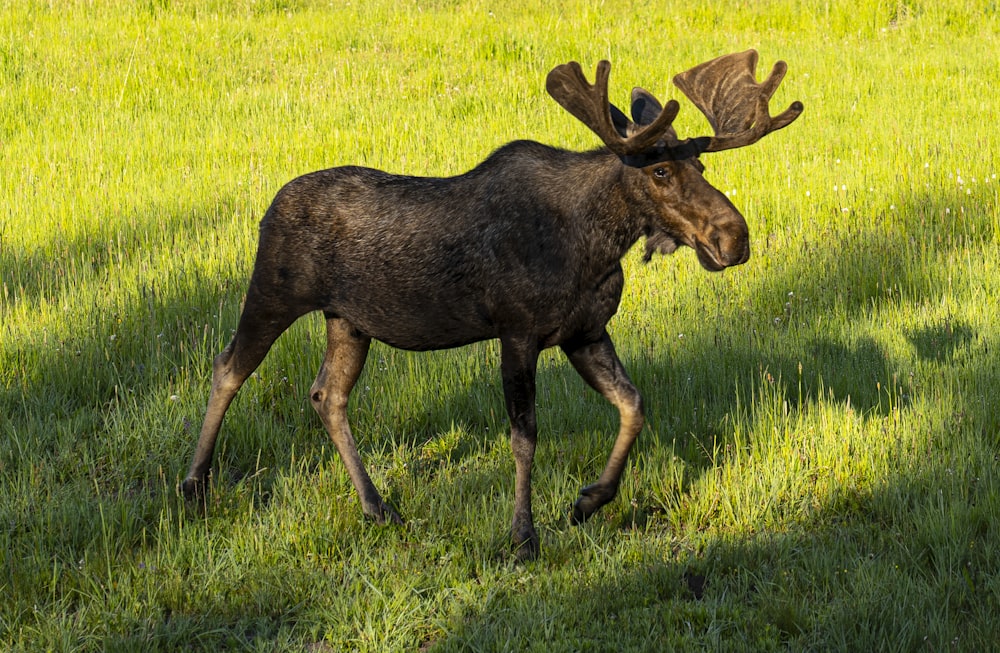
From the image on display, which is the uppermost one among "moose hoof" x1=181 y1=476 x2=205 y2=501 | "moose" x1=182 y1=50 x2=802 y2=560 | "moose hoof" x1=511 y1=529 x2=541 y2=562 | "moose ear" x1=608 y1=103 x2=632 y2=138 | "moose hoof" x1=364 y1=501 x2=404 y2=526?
"moose ear" x1=608 y1=103 x2=632 y2=138

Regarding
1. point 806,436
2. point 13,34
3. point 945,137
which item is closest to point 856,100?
point 945,137

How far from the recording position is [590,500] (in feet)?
16.7

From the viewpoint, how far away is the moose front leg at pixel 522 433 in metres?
4.81

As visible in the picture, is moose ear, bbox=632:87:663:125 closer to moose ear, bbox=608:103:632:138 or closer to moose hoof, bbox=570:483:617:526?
moose ear, bbox=608:103:632:138

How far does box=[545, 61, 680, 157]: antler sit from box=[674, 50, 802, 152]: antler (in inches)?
11.8

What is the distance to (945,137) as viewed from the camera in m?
10.6

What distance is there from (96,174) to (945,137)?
766 cm

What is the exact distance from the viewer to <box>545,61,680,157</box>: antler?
4.38 meters

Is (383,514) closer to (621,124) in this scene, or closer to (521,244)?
(521,244)

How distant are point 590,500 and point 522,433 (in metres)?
0.47

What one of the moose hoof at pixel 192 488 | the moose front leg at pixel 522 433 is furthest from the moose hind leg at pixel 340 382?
the moose front leg at pixel 522 433

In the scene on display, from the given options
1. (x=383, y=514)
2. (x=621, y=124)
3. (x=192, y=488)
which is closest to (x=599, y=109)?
(x=621, y=124)

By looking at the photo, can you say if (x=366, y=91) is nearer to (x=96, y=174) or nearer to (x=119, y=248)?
(x=96, y=174)

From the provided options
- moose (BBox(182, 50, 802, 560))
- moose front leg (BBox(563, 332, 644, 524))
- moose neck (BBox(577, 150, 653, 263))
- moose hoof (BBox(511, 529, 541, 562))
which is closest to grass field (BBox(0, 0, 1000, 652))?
moose hoof (BBox(511, 529, 541, 562))
